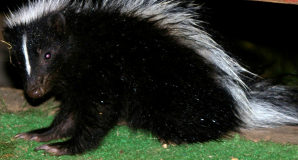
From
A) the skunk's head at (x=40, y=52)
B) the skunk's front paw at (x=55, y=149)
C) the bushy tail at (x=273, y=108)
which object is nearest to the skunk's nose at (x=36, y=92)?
the skunk's head at (x=40, y=52)

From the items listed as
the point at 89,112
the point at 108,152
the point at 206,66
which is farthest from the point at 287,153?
the point at 89,112

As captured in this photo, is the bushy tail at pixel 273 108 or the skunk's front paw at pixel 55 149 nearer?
the skunk's front paw at pixel 55 149

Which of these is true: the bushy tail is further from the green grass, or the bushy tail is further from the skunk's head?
the skunk's head

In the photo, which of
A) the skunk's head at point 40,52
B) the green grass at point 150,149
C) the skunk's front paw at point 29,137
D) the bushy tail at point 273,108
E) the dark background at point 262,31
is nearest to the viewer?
the green grass at point 150,149

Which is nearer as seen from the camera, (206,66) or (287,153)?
(287,153)

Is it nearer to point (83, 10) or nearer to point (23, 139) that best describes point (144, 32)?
point (83, 10)

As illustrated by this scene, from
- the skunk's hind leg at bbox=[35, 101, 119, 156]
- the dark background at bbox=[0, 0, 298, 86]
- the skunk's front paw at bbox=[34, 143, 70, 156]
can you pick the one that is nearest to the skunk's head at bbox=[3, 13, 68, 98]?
the skunk's hind leg at bbox=[35, 101, 119, 156]

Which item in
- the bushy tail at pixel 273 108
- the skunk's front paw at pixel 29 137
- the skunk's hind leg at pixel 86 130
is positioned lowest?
the skunk's front paw at pixel 29 137

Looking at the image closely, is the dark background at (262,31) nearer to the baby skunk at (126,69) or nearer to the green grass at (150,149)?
the baby skunk at (126,69)
